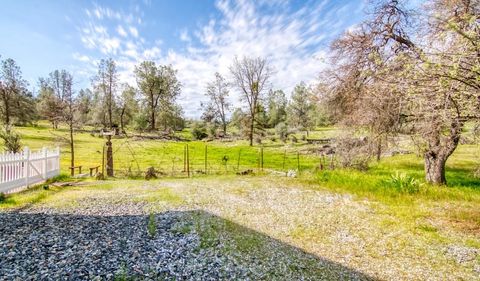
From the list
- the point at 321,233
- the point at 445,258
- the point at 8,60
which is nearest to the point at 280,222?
the point at 321,233

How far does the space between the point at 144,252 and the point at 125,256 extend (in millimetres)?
322

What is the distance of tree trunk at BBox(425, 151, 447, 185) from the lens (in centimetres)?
1088

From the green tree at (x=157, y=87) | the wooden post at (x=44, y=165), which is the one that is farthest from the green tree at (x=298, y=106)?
the wooden post at (x=44, y=165)

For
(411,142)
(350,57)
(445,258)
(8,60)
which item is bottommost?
(445,258)

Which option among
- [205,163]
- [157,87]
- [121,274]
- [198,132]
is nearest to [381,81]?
[121,274]

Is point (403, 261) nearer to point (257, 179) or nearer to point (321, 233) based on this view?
point (321, 233)

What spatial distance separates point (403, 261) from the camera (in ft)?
16.7

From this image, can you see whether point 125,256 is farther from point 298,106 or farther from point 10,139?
point 298,106

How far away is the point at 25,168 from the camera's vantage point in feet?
33.1

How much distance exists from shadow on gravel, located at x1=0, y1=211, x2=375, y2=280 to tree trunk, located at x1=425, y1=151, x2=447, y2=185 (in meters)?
8.70

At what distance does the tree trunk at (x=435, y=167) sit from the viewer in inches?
428

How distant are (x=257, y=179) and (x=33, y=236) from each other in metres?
9.50

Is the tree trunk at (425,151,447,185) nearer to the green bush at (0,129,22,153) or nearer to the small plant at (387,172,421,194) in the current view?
the small plant at (387,172,421,194)

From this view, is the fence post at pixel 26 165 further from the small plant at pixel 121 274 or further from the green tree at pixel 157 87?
the green tree at pixel 157 87
